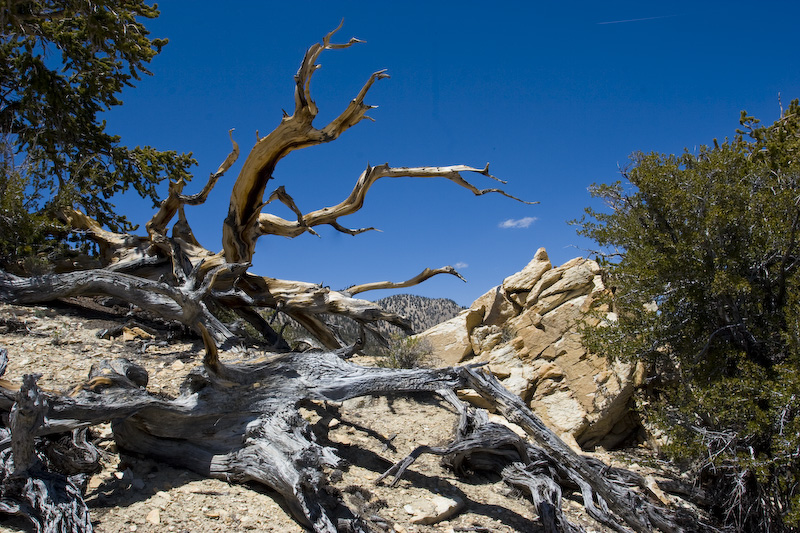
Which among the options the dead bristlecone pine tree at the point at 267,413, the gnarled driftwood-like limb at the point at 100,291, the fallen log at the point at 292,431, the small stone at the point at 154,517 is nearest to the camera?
the small stone at the point at 154,517

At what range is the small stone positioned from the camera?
4.15m

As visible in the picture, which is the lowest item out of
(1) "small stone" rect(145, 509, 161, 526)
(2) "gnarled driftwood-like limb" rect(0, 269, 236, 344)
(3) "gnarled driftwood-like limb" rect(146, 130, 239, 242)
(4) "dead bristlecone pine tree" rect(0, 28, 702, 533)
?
(1) "small stone" rect(145, 509, 161, 526)

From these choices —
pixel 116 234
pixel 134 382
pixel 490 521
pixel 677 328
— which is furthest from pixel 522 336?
pixel 116 234

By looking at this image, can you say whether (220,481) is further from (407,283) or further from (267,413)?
(407,283)

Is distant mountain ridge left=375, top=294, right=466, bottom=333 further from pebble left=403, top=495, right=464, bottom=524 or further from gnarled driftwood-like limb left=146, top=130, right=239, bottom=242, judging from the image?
pebble left=403, top=495, right=464, bottom=524

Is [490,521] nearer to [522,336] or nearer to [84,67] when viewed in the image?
[522,336]

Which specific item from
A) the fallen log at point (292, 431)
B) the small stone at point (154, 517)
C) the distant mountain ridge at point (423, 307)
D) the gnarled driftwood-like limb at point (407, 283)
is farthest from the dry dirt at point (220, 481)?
the distant mountain ridge at point (423, 307)

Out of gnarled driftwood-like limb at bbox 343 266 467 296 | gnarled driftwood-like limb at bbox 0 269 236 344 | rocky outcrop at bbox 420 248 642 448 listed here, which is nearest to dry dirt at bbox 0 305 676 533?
gnarled driftwood-like limb at bbox 0 269 236 344

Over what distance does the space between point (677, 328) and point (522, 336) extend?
122 inches

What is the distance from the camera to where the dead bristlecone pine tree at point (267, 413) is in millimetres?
4398

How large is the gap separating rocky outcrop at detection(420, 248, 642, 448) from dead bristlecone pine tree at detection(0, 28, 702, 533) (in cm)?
224

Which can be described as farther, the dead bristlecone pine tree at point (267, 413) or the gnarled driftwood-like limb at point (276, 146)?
the gnarled driftwood-like limb at point (276, 146)

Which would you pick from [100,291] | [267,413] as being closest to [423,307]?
[100,291]

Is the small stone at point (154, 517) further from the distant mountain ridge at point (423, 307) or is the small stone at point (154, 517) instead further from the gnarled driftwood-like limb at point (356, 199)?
the distant mountain ridge at point (423, 307)
